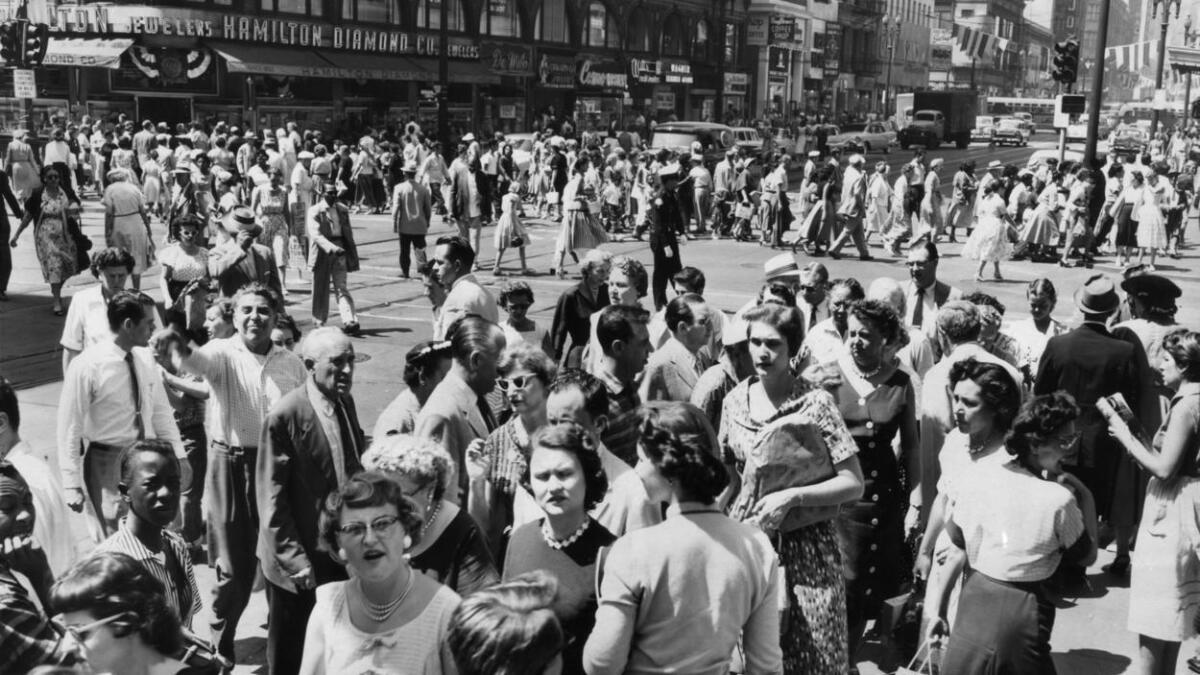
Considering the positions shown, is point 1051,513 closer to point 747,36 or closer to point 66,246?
point 66,246

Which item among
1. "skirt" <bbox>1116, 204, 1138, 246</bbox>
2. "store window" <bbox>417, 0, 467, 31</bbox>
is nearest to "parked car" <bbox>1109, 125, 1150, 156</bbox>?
"store window" <bbox>417, 0, 467, 31</bbox>

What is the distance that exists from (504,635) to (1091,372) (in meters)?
5.01

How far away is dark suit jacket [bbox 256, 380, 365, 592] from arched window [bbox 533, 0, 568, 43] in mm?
51546

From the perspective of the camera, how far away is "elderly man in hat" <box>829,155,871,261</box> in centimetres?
2105

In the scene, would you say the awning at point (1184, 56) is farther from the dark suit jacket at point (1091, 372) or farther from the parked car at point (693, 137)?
the dark suit jacket at point (1091, 372)

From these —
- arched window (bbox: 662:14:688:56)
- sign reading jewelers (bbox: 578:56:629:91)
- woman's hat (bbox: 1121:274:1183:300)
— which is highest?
arched window (bbox: 662:14:688:56)

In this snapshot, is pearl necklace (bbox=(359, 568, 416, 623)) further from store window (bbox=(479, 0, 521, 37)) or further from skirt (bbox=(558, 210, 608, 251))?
store window (bbox=(479, 0, 521, 37))

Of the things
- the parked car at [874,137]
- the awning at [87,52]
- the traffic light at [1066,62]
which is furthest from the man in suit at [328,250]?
the parked car at [874,137]

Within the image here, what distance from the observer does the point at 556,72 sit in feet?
178

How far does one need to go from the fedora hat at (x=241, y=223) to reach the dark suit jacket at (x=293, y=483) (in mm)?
5013

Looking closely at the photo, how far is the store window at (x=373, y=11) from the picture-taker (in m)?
45.2

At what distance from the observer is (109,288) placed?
750cm

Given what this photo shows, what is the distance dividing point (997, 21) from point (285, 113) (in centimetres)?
12556

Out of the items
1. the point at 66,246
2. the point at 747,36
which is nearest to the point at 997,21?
the point at 747,36
